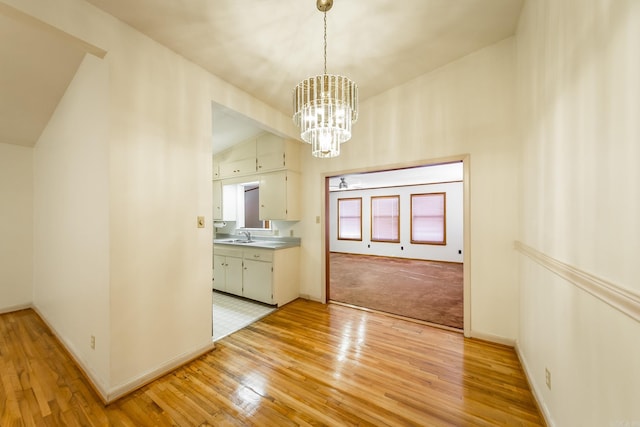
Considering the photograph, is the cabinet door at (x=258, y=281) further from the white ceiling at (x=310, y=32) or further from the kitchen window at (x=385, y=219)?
the kitchen window at (x=385, y=219)

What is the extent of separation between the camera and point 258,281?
3.50 metres

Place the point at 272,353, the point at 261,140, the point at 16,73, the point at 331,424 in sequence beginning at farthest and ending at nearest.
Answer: the point at 261,140
the point at 272,353
the point at 16,73
the point at 331,424

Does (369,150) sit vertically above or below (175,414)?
above

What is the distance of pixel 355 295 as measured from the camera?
397 cm

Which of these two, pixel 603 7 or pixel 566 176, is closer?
pixel 603 7

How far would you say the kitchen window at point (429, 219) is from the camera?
6.78 metres

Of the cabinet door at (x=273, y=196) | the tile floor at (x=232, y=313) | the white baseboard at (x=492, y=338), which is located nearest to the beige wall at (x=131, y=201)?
the tile floor at (x=232, y=313)


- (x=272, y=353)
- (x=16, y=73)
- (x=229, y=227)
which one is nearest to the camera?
(x=16, y=73)

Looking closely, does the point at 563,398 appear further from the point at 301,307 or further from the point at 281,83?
the point at 281,83

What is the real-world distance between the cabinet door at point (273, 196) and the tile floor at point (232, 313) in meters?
1.36

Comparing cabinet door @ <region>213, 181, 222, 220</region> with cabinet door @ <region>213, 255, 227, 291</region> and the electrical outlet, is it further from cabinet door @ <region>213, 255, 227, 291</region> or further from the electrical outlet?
the electrical outlet

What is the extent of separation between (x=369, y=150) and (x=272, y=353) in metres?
2.68

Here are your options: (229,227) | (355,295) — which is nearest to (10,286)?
(229,227)

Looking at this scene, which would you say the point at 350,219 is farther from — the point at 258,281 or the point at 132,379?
the point at 132,379
